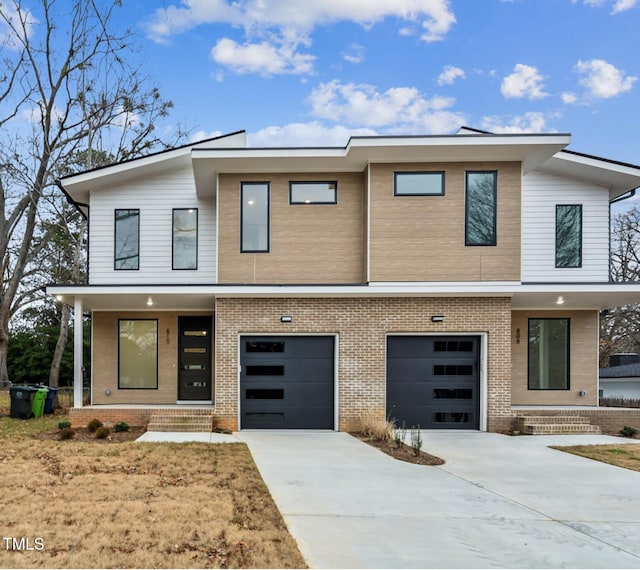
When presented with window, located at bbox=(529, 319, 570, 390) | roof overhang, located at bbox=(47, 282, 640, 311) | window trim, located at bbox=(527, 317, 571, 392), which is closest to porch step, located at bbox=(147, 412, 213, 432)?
roof overhang, located at bbox=(47, 282, 640, 311)

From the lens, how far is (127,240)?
1329 centimetres

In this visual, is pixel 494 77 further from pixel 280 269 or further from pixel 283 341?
pixel 283 341

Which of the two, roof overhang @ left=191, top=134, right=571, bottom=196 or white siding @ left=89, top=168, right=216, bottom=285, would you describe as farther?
white siding @ left=89, top=168, right=216, bottom=285

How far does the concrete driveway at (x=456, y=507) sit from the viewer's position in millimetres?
4480

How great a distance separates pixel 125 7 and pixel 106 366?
10.0m

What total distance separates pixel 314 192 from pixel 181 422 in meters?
6.15

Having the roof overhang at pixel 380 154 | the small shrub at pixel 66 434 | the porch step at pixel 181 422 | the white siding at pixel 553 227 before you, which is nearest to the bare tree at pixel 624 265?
the white siding at pixel 553 227

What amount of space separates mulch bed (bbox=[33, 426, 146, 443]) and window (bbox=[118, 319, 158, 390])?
210cm

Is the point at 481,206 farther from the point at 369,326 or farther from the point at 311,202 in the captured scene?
the point at 311,202

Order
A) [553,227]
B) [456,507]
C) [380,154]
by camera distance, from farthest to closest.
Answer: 1. [553,227]
2. [380,154]
3. [456,507]

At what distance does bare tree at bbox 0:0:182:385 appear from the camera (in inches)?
766

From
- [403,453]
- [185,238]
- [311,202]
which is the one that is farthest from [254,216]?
[403,453]

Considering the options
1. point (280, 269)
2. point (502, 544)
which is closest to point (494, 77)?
point (280, 269)

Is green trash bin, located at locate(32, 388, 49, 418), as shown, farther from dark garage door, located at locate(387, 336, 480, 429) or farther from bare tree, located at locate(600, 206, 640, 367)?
bare tree, located at locate(600, 206, 640, 367)
